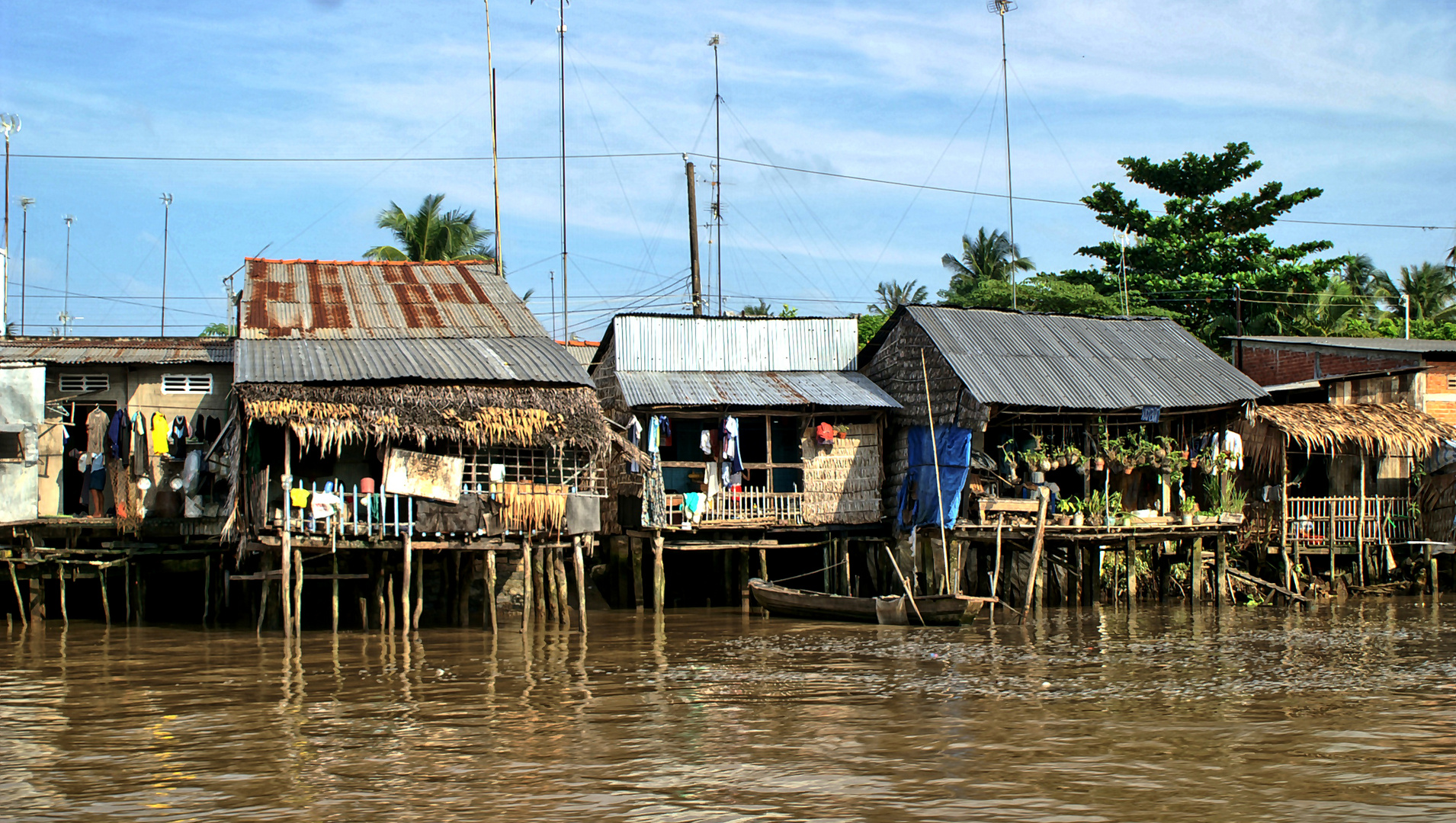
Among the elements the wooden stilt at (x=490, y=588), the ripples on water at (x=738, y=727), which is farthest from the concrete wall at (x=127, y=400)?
the wooden stilt at (x=490, y=588)

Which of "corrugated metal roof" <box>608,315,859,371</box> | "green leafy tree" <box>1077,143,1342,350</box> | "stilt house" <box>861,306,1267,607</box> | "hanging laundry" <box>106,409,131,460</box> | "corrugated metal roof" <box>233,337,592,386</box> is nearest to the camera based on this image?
"corrugated metal roof" <box>233,337,592,386</box>

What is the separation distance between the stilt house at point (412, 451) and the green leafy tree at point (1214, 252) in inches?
819

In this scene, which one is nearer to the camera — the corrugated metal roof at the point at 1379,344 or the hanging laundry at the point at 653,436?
the hanging laundry at the point at 653,436

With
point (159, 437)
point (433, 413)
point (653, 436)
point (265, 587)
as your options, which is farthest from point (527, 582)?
point (159, 437)

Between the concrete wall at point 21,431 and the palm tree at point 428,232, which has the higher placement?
the palm tree at point 428,232

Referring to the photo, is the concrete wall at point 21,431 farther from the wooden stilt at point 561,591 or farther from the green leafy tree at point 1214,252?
the green leafy tree at point 1214,252

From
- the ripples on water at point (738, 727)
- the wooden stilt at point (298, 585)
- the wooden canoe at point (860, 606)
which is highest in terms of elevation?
the wooden stilt at point (298, 585)

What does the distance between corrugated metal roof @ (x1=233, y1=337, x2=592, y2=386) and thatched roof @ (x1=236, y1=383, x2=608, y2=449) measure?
0.19 meters

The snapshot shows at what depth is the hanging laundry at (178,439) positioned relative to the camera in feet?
71.0

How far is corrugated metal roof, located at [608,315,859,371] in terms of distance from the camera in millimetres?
24922

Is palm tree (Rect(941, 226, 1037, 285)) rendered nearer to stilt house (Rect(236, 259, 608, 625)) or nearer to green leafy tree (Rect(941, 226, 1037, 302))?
green leafy tree (Rect(941, 226, 1037, 302))

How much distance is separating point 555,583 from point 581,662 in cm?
462

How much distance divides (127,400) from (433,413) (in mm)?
5898

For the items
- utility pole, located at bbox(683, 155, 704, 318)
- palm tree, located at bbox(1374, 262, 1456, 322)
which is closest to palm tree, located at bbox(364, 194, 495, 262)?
utility pole, located at bbox(683, 155, 704, 318)
